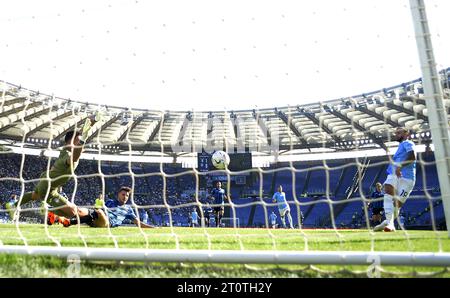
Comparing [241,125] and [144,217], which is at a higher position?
[241,125]

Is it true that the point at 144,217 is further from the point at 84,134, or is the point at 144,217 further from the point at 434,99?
the point at 434,99

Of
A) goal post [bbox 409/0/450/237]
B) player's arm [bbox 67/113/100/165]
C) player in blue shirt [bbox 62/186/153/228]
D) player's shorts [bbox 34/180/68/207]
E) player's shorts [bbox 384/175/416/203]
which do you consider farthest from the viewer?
player in blue shirt [bbox 62/186/153/228]

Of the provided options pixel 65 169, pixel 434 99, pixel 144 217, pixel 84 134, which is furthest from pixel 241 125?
pixel 434 99

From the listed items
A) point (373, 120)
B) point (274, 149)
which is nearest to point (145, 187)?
point (274, 149)

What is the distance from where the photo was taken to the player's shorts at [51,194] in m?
5.09

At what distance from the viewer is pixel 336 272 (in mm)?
2057

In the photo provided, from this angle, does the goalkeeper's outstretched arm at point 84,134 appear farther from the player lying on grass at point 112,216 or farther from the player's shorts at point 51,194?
the player lying on grass at point 112,216

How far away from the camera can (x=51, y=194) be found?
17.1 feet

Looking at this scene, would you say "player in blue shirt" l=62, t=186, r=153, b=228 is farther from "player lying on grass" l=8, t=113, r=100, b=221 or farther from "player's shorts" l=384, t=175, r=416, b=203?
"player's shorts" l=384, t=175, r=416, b=203

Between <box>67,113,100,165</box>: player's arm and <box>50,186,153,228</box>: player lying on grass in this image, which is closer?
<box>67,113,100,165</box>: player's arm

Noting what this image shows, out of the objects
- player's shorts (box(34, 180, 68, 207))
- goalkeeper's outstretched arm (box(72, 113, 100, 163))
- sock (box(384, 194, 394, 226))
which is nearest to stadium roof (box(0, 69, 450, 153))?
player's shorts (box(34, 180, 68, 207))

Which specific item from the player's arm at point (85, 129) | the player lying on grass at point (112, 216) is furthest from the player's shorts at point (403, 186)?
the player's arm at point (85, 129)

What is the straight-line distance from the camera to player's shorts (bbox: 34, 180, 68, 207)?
5086mm
